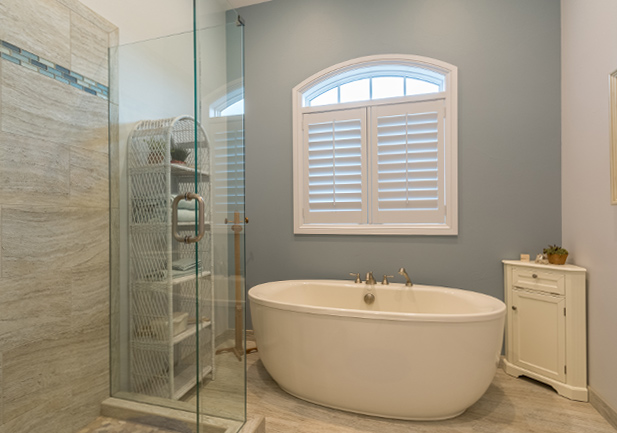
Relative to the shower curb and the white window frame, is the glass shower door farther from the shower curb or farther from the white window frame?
the white window frame

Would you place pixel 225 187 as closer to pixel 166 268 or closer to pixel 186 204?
pixel 186 204

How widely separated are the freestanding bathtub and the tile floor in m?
0.06

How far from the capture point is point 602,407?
195 cm

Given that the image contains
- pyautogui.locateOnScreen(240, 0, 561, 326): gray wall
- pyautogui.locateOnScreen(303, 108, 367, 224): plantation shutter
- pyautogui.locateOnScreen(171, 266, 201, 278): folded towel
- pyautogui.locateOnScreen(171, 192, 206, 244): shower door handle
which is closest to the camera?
pyautogui.locateOnScreen(171, 192, 206, 244): shower door handle

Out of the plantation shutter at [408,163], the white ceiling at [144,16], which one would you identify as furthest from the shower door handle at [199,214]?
the plantation shutter at [408,163]

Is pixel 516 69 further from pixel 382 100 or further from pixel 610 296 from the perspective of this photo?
pixel 610 296

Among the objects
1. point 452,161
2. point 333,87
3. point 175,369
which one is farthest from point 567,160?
point 175,369

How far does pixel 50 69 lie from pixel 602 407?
10.7 ft

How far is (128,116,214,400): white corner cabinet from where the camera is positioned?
1341mm

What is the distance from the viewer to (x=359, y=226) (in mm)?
2930

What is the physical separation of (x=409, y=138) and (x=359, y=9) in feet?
3.83

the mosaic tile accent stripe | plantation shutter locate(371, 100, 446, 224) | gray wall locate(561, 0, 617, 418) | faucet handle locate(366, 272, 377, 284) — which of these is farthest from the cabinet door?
the mosaic tile accent stripe

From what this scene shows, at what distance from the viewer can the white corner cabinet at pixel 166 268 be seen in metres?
1.34

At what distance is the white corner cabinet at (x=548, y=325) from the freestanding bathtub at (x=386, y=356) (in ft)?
1.56
